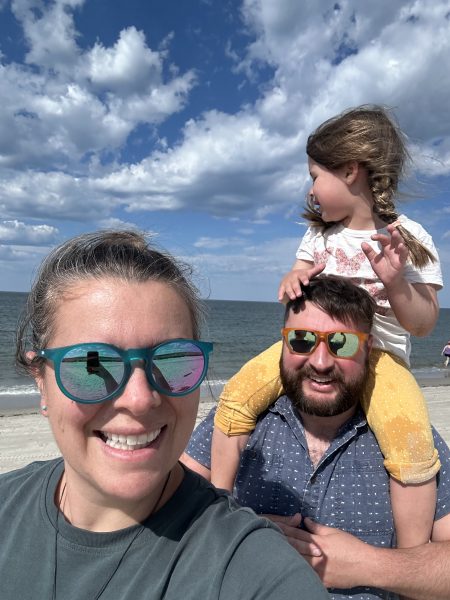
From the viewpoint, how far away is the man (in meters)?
2.03

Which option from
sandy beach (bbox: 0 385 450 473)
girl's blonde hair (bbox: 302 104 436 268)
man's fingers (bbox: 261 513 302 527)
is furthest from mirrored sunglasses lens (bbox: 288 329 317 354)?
sandy beach (bbox: 0 385 450 473)

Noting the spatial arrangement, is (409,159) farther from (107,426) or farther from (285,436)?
(107,426)

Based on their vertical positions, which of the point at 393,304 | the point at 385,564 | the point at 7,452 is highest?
the point at 393,304

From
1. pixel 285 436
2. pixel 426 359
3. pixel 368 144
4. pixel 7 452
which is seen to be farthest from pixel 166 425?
pixel 426 359

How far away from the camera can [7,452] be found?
743 cm

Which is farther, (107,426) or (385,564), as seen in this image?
(385,564)

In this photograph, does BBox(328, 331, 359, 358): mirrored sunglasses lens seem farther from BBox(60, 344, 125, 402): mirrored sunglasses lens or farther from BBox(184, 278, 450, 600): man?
BBox(60, 344, 125, 402): mirrored sunglasses lens

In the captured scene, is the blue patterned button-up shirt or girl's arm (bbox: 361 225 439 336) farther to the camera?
girl's arm (bbox: 361 225 439 336)

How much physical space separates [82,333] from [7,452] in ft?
23.4

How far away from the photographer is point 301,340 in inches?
98.4

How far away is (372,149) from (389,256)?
76cm

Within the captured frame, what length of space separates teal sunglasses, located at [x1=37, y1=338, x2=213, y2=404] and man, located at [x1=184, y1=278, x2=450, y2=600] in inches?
44.3

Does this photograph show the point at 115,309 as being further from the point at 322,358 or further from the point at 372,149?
the point at 372,149

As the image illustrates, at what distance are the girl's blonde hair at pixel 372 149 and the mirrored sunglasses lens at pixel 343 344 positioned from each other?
880mm
